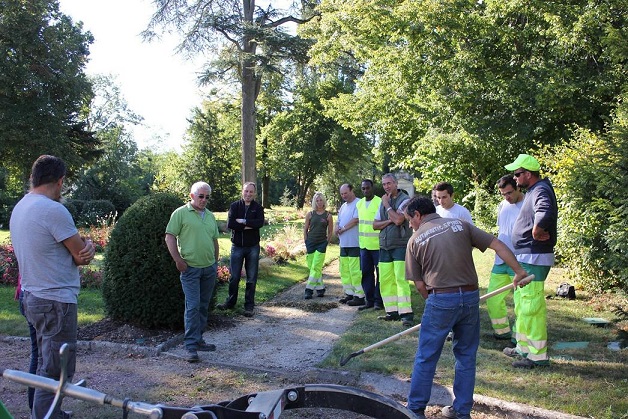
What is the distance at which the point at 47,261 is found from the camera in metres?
4.04

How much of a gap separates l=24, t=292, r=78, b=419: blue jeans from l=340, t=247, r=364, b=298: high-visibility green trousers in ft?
20.0

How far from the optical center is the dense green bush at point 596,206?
4.96m

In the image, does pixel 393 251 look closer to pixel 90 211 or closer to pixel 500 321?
pixel 500 321

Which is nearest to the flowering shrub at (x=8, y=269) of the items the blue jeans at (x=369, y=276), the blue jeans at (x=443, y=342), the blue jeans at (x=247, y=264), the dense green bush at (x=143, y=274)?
the dense green bush at (x=143, y=274)

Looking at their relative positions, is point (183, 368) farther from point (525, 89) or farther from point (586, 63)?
point (586, 63)

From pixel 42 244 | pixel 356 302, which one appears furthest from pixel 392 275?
pixel 42 244

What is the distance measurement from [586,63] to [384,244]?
328 inches

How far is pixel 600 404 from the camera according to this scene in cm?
471

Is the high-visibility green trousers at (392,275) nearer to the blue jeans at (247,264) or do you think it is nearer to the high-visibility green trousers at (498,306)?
the high-visibility green trousers at (498,306)

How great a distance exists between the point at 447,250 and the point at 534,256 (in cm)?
174

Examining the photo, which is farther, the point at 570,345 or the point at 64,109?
the point at 64,109

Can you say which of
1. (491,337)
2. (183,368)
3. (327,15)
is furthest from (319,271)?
(327,15)

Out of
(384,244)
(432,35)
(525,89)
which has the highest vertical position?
(432,35)

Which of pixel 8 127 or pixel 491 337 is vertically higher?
pixel 8 127
